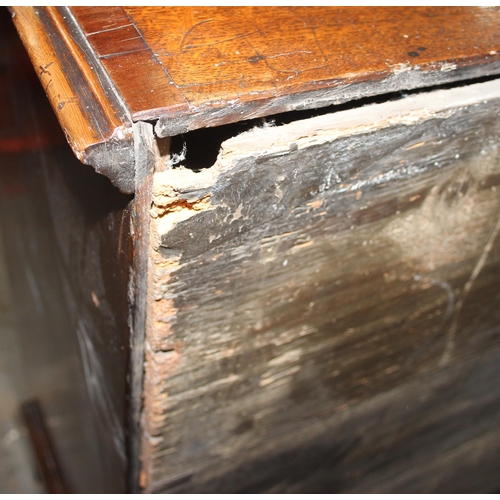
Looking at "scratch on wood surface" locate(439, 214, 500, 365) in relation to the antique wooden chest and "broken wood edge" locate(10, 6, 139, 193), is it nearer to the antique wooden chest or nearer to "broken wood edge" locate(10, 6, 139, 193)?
the antique wooden chest

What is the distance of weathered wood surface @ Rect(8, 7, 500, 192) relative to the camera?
23.3 inches

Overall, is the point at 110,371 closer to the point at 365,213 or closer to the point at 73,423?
the point at 365,213

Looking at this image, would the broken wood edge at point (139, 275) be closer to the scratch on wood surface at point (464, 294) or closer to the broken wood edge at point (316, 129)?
the broken wood edge at point (316, 129)

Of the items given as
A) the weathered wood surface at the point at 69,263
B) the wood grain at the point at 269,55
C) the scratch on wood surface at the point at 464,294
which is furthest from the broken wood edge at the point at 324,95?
the scratch on wood surface at the point at 464,294

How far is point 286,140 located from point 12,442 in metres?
2.81

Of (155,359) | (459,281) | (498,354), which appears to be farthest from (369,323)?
(498,354)

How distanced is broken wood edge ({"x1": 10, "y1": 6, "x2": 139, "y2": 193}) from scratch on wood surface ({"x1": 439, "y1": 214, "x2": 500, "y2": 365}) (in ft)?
2.77

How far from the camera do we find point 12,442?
2.77 metres

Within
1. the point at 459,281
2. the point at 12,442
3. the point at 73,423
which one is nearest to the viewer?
the point at 459,281

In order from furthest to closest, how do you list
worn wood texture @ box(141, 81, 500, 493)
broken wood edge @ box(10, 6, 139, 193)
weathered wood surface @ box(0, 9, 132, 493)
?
weathered wood surface @ box(0, 9, 132, 493), worn wood texture @ box(141, 81, 500, 493), broken wood edge @ box(10, 6, 139, 193)

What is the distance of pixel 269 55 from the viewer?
26.6 inches

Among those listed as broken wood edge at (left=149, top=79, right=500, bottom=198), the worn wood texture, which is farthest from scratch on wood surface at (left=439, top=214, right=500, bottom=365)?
broken wood edge at (left=149, top=79, right=500, bottom=198)

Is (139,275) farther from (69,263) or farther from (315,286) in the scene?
(69,263)

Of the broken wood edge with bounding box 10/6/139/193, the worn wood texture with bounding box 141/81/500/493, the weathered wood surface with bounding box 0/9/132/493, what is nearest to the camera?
the broken wood edge with bounding box 10/6/139/193
